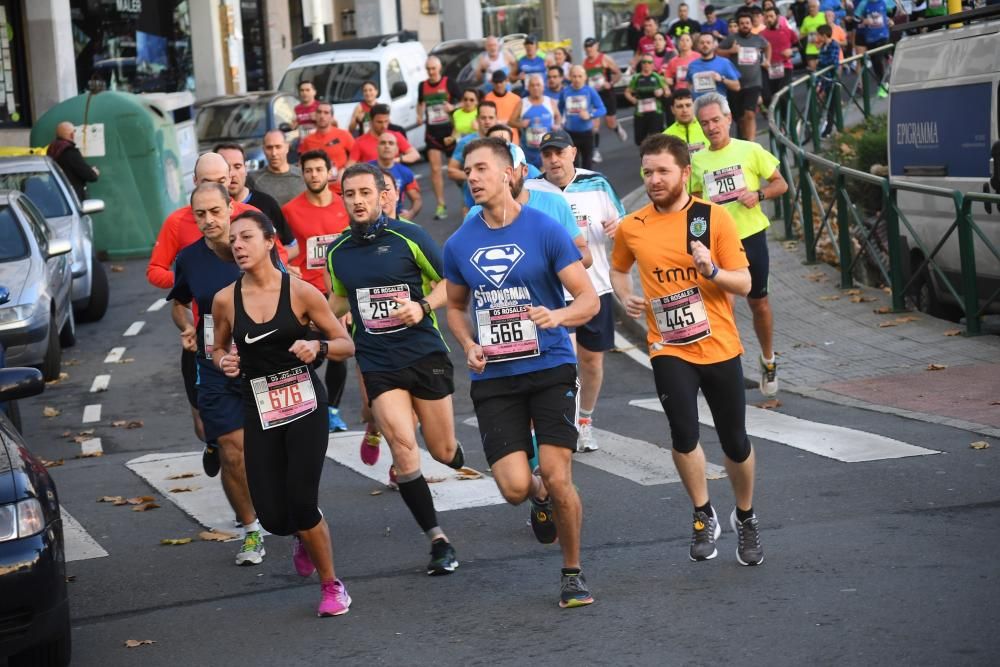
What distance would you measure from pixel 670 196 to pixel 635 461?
3.03m

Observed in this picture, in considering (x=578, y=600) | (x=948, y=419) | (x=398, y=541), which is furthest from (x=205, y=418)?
(x=948, y=419)

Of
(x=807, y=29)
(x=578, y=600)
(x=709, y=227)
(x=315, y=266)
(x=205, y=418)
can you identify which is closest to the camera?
(x=578, y=600)

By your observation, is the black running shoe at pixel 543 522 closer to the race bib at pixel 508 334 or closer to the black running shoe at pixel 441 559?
the black running shoe at pixel 441 559

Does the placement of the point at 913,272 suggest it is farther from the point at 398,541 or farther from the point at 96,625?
the point at 96,625

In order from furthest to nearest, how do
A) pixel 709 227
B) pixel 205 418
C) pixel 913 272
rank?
1. pixel 913 272
2. pixel 205 418
3. pixel 709 227

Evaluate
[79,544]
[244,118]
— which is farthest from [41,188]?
[79,544]

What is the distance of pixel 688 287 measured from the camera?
7219 mm

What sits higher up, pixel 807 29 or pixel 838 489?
pixel 807 29

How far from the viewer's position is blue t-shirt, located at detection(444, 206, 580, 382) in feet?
22.6

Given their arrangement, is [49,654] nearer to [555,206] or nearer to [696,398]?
[696,398]

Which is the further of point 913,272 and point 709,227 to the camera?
point 913,272

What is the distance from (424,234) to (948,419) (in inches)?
160

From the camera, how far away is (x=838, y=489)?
8.68 m

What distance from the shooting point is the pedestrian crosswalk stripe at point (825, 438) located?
955 centimetres
